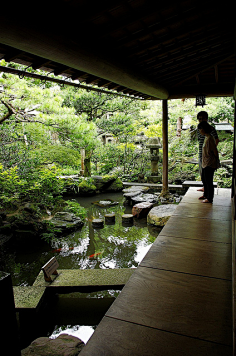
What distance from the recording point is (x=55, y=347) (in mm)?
2008

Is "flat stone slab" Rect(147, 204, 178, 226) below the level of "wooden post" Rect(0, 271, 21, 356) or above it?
below

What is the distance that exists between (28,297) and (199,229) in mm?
2168

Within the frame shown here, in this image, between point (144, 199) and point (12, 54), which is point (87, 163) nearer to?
point (144, 199)

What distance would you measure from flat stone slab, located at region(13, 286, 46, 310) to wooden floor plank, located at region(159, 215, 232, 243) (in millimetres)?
1587

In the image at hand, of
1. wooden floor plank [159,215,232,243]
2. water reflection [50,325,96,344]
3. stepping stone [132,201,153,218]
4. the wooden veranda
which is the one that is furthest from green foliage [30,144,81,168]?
water reflection [50,325,96,344]

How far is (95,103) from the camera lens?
31.9 feet

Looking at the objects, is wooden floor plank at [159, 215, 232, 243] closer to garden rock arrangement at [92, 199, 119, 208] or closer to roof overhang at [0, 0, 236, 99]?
roof overhang at [0, 0, 236, 99]

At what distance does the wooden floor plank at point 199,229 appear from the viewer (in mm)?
2777

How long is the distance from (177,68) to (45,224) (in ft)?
13.4

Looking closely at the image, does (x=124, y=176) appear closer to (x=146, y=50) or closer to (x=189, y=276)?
(x=146, y=50)

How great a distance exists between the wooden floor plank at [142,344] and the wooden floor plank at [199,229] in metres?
1.50

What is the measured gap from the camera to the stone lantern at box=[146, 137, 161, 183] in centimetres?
991

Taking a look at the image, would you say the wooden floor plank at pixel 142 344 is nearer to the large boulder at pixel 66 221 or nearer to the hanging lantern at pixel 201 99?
the large boulder at pixel 66 221

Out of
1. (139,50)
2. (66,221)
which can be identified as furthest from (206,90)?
(66,221)
